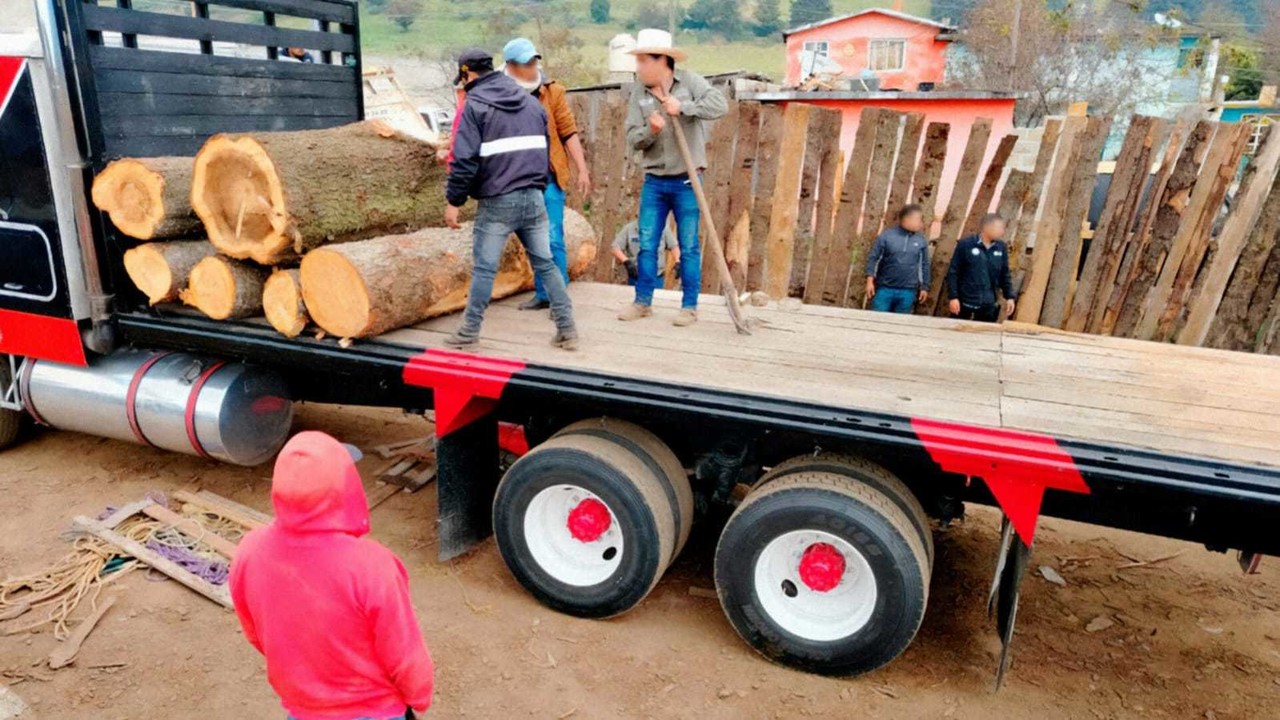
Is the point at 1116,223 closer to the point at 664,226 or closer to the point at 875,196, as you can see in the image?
the point at 875,196

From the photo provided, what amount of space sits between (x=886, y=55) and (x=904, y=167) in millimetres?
36302

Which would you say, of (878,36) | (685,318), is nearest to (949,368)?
(685,318)

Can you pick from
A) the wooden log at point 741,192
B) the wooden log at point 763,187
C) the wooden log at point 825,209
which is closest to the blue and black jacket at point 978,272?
the wooden log at point 825,209

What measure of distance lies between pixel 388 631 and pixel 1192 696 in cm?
363

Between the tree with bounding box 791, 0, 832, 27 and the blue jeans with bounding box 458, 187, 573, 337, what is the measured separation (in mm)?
73759

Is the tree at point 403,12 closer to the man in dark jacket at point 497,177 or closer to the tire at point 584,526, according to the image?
the man in dark jacket at point 497,177

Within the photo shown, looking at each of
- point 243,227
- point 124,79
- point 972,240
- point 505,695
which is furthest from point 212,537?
point 972,240

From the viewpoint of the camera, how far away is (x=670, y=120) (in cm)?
472

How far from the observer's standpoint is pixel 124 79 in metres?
4.95

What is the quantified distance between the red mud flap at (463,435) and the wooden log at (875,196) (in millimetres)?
3466

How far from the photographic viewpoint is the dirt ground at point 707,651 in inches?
149

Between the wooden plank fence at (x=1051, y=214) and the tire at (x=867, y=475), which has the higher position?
the wooden plank fence at (x=1051, y=214)

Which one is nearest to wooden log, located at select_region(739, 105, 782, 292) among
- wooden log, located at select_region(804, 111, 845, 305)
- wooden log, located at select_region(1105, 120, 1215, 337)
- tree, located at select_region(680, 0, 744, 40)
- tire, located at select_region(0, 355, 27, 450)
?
wooden log, located at select_region(804, 111, 845, 305)

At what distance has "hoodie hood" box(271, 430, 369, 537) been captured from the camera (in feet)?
6.90
